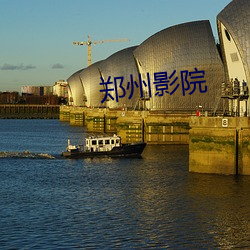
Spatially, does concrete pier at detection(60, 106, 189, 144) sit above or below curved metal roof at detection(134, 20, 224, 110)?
below

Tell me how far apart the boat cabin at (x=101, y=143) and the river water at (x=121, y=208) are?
692 centimetres

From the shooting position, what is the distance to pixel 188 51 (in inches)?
3396

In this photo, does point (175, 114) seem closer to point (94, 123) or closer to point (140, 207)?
point (94, 123)

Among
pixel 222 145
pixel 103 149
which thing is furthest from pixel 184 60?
pixel 222 145

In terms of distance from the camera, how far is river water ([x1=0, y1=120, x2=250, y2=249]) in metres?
31.6

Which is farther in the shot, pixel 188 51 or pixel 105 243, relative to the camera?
pixel 188 51

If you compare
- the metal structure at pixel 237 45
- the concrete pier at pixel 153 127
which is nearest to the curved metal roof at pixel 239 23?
the metal structure at pixel 237 45

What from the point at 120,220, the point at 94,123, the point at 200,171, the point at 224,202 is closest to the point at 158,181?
the point at 200,171

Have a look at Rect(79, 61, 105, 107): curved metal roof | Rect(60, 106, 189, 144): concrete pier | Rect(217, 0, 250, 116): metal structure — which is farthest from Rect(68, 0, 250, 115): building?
Rect(79, 61, 105, 107): curved metal roof

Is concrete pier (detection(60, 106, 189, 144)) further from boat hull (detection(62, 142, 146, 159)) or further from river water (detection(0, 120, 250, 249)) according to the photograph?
river water (detection(0, 120, 250, 249))

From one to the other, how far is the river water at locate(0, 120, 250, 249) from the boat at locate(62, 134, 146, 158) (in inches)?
245

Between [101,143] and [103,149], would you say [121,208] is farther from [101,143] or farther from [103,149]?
[101,143]

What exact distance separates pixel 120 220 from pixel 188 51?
176 ft

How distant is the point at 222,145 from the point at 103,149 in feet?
68.0
